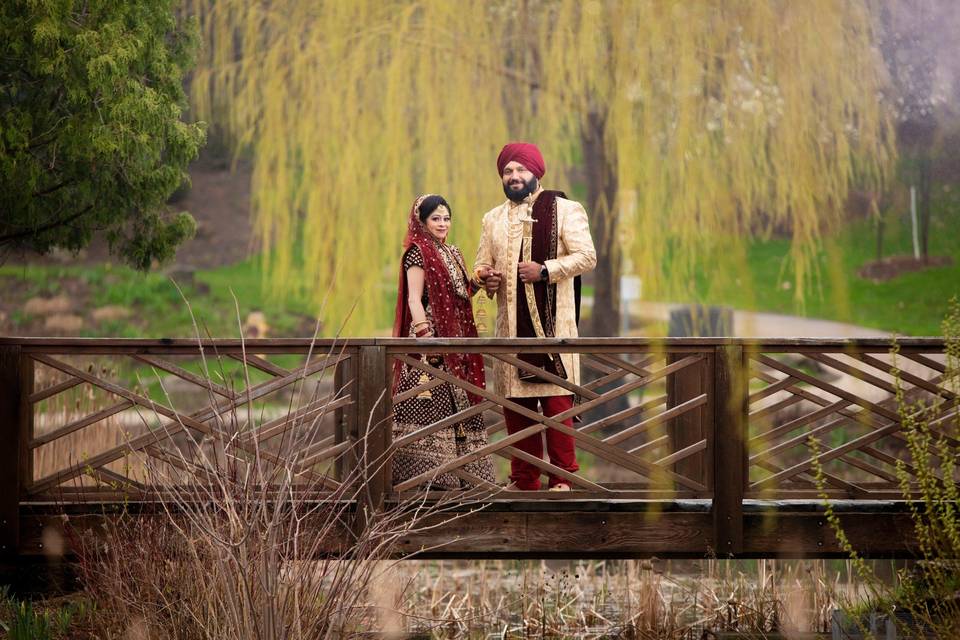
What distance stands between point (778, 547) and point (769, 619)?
3.47ft

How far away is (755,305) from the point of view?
19.1 meters

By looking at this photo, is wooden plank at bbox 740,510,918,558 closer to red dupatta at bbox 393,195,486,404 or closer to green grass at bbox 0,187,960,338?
red dupatta at bbox 393,195,486,404

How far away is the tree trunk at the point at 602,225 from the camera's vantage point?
12766 millimetres

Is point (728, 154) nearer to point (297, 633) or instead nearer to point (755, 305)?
point (755, 305)

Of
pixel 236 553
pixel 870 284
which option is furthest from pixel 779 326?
pixel 236 553

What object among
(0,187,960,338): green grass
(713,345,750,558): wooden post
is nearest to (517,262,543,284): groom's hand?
(713,345,750,558): wooden post

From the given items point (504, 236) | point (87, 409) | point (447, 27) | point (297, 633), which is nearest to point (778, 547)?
point (504, 236)

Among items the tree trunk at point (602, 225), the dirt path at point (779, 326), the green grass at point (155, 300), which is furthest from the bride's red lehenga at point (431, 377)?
the green grass at point (155, 300)

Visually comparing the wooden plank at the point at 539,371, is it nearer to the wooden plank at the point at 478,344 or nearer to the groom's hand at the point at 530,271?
the wooden plank at the point at 478,344

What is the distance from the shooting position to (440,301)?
559 centimetres

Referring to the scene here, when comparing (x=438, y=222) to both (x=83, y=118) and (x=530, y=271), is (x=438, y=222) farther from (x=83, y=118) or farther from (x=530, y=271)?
(x=83, y=118)

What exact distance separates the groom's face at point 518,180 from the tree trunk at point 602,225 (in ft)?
22.7

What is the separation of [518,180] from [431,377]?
3.05ft

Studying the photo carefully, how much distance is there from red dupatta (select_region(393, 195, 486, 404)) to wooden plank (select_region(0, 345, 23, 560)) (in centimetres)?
154
